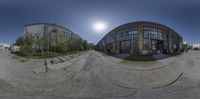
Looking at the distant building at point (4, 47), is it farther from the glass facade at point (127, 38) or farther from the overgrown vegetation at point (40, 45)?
the glass facade at point (127, 38)

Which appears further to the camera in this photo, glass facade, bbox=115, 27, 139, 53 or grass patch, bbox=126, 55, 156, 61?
grass patch, bbox=126, 55, 156, 61

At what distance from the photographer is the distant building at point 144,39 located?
2342 millimetres

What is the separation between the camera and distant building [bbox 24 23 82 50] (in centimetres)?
255

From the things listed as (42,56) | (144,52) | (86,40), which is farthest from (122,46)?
(42,56)

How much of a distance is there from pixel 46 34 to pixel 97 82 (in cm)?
165

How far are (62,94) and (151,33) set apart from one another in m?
2.08

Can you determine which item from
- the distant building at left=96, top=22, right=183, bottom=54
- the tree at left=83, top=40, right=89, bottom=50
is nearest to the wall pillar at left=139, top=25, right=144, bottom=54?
the distant building at left=96, top=22, right=183, bottom=54

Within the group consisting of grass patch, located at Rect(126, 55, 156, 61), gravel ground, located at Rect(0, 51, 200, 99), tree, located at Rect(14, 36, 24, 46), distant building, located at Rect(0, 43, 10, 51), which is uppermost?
tree, located at Rect(14, 36, 24, 46)

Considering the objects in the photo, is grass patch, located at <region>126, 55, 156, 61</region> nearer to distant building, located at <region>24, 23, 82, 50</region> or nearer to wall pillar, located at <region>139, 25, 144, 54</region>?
wall pillar, located at <region>139, 25, 144, 54</region>

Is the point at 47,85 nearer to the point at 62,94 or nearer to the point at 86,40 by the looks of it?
the point at 62,94

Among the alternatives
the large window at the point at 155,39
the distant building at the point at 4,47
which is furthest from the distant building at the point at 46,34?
the large window at the point at 155,39

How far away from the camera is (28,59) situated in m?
2.72

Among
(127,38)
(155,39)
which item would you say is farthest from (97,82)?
(155,39)

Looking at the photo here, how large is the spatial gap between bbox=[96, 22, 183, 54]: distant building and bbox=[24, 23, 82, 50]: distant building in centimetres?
100
